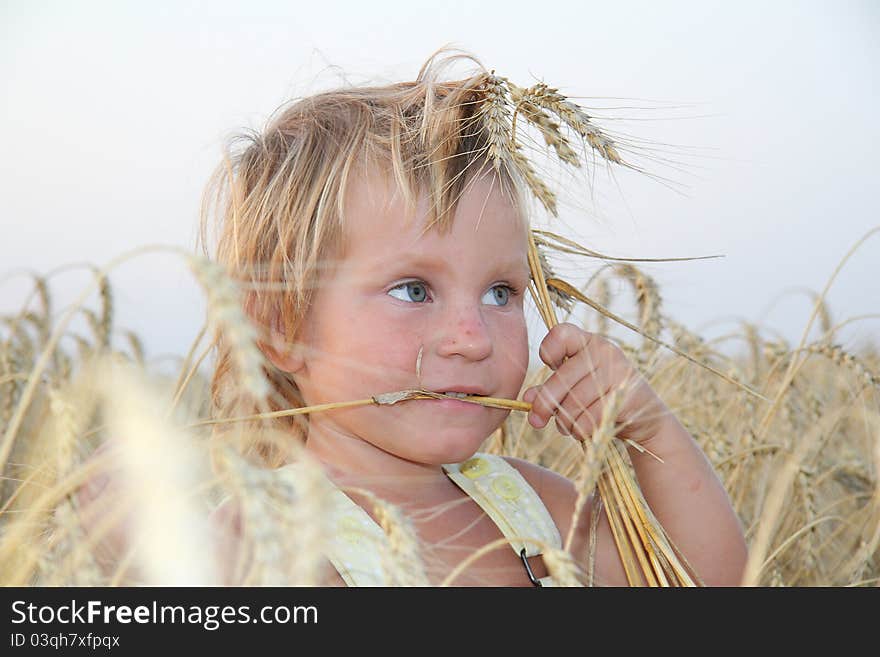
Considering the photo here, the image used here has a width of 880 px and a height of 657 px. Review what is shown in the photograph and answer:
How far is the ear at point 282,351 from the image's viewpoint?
1.18 meters

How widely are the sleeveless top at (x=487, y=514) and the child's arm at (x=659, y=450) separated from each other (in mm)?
149

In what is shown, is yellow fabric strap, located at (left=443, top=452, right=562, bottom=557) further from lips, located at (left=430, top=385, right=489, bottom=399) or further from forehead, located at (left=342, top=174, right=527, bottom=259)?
forehead, located at (left=342, top=174, right=527, bottom=259)

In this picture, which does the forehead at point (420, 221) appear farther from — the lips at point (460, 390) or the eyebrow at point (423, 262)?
the lips at point (460, 390)

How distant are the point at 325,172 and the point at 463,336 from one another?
318mm

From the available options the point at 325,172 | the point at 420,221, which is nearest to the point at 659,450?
the point at 420,221

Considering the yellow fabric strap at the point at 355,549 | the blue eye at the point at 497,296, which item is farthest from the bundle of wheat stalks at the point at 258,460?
the yellow fabric strap at the point at 355,549

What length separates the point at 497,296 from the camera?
120 centimetres

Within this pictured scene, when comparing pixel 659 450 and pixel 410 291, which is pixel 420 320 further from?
pixel 659 450

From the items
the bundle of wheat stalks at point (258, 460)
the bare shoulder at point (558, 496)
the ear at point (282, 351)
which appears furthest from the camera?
the bare shoulder at point (558, 496)

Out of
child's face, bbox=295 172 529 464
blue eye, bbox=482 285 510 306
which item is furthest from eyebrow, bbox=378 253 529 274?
blue eye, bbox=482 285 510 306

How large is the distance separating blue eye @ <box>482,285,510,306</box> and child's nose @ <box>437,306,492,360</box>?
0.32ft

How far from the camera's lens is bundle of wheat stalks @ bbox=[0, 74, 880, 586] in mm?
538
